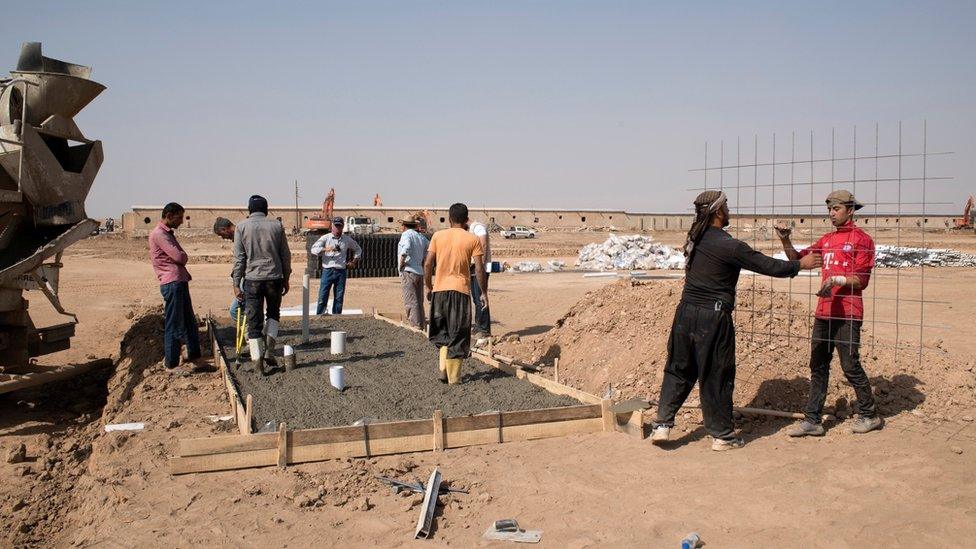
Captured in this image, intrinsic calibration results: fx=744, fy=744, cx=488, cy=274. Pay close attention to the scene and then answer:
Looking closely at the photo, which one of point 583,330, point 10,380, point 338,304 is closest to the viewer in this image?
point 10,380

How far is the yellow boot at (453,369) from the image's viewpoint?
6680 mm

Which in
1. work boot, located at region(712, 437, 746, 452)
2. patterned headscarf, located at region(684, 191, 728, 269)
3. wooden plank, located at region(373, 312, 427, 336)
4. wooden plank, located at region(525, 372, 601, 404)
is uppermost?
patterned headscarf, located at region(684, 191, 728, 269)

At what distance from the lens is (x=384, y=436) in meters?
5.09

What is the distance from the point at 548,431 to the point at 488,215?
191 ft

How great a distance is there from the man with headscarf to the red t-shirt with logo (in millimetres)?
392

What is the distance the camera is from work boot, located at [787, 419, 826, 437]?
541 cm

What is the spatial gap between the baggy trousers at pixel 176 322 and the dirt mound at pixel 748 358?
3.82 m

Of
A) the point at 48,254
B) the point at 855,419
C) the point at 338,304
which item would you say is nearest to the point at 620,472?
the point at 855,419

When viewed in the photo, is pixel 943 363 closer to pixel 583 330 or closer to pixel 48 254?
pixel 583 330

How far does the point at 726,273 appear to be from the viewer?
512cm

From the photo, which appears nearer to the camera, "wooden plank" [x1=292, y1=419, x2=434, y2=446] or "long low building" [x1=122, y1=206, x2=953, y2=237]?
"wooden plank" [x1=292, y1=419, x2=434, y2=446]

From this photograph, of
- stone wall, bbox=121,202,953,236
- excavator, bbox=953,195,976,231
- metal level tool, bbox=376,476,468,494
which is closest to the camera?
metal level tool, bbox=376,476,468,494

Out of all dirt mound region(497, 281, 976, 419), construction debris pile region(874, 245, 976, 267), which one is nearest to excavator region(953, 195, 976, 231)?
construction debris pile region(874, 245, 976, 267)

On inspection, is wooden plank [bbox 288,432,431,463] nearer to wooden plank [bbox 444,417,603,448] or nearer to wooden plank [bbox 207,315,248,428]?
wooden plank [bbox 444,417,603,448]
